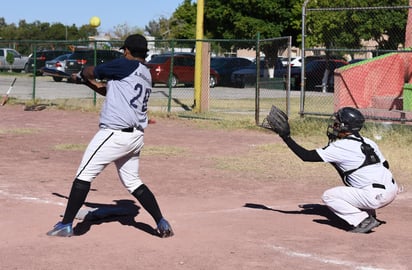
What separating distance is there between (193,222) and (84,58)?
26.1 meters

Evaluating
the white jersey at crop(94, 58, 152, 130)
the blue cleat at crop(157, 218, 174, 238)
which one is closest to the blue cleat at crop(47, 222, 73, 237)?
the blue cleat at crop(157, 218, 174, 238)

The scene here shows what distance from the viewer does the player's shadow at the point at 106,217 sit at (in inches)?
299

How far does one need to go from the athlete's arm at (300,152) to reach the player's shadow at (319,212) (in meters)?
0.92

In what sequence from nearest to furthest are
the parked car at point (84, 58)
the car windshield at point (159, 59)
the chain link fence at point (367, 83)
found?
the chain link fence at point (367, 83) → the parked car at point (84, 58) → the car windshield at point (159, 59)

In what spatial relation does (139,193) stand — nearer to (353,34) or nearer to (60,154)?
(60,154)

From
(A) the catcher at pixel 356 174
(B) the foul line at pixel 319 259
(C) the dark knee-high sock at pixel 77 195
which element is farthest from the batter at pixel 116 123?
(A) the catcher at pixel 356 174

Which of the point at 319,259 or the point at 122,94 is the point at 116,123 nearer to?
the point at 122,94

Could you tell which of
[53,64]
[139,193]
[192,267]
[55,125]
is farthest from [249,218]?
[53,64]

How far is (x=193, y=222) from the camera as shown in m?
7.96

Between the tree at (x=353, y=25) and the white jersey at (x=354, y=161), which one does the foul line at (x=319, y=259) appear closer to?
the white jersey at (x=354, y=161)

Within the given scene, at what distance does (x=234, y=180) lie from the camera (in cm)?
1088

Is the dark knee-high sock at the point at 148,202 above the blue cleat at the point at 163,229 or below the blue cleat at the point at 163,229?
above


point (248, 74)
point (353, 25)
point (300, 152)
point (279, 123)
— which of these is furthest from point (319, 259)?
point (353, 25)

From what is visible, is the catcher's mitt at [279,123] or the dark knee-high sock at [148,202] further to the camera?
the catcher's mitt at [279,123]
